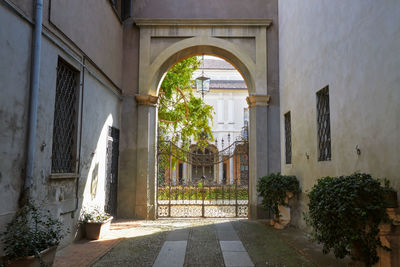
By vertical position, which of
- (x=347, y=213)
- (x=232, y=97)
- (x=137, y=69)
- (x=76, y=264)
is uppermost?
(x=232, y=97)

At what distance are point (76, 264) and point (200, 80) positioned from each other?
8.06 meters

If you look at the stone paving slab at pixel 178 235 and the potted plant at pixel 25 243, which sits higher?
the potted plant at pixel 25 243

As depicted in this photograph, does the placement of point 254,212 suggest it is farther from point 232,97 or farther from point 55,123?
point 232,97

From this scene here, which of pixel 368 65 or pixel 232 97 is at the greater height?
pixel 232 97

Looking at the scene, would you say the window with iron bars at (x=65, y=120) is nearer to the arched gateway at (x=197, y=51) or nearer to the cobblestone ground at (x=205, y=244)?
the cobblestone ground at (x=205, y=244)

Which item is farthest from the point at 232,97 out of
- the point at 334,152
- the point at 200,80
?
the point at 334,152

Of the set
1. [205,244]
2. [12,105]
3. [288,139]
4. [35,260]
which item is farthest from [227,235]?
[12,105]

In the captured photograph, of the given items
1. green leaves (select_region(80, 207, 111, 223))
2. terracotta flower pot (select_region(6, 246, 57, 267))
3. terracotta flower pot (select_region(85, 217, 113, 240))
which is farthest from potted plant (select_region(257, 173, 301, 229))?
terracotta flower pot (select_region(6, 246, 57, 267))

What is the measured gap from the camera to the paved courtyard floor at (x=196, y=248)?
4879mm

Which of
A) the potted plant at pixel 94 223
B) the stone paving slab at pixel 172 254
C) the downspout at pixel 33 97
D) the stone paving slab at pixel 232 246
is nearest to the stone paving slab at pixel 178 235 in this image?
the stone paving slab at pixel 172 254

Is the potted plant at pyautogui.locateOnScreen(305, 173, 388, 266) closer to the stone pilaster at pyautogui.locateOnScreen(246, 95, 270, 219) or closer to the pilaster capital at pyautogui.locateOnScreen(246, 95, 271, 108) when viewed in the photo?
the stone pilaster at pyautogui.locateOnScreen(246, 95, 270, 219)

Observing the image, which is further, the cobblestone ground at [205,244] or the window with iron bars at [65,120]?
the window with iron bars at [65,120]

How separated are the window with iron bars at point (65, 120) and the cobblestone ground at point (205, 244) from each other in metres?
1.72

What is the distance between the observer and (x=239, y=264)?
15.7 feet
